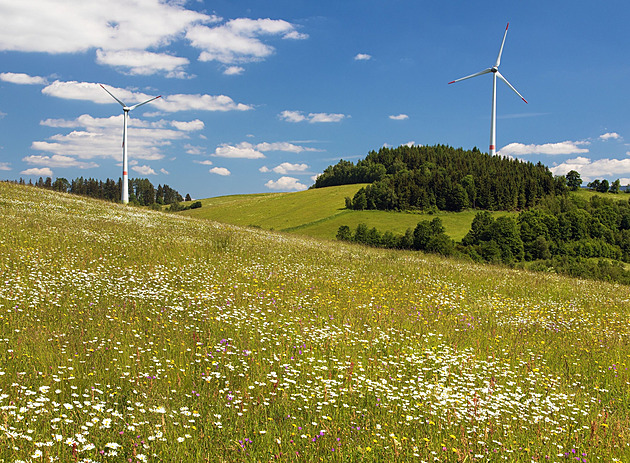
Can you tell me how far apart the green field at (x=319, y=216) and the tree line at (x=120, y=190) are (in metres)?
28.0

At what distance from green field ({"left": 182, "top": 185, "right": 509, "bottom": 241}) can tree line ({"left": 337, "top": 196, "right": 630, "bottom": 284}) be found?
6.10m

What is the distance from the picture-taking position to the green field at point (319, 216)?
77.2 meters

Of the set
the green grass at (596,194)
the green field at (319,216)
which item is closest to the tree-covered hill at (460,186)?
the green field at (319,216)

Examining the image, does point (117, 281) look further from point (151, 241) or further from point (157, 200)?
point (157, 200)

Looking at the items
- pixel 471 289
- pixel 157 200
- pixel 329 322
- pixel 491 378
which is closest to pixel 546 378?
pixel 491 378

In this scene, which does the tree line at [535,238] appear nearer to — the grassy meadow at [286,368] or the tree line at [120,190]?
the grassy meadow at [286,368]

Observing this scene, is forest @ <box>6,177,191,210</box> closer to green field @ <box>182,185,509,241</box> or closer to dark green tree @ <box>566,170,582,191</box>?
green field @ <box>182,185,509,241</box>

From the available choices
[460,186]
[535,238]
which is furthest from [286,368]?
[460,186]

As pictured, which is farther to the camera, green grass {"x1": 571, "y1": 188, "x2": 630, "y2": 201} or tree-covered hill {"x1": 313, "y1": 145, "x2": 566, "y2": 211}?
green grass {"x1": 571, "y1": 188, "x2": 630, "y2": 201}

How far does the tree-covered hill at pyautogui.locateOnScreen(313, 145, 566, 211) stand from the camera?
94438mm

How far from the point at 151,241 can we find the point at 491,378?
1456cm

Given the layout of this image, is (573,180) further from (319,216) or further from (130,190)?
(130,190)

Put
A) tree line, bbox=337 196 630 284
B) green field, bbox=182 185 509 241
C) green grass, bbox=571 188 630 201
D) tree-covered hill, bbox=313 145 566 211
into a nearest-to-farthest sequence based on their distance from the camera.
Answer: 1. tree line, bbox=337 196 630 284
2. green field, bbox=182 185 509 241
3. tree-covered hill, bbox=313 145 566 211
4. green grass, bbox=571 188 630 201

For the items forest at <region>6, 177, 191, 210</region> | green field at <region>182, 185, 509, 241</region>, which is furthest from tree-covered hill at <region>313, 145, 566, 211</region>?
forest at <region>6, 177, 191, 210</region>
